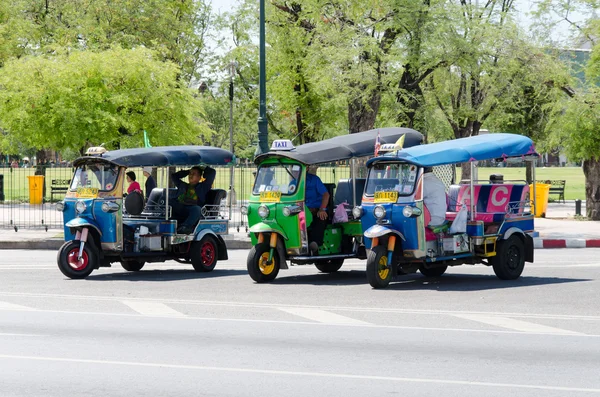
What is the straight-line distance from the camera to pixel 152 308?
13.1 metres

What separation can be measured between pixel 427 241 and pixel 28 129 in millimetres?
15228

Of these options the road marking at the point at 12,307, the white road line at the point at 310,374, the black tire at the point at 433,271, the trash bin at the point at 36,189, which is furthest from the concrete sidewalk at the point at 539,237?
the white road line at the point at 310,374

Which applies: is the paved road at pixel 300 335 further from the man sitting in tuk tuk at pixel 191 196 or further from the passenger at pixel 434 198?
the man sitting in tuk tuk at pixel 191 196

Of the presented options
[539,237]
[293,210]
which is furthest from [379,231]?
[539,237]

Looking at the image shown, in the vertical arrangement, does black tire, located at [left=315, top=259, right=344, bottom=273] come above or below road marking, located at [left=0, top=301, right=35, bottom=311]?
above

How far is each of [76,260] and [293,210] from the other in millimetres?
3791

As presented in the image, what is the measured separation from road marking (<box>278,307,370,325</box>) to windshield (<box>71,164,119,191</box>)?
215 inches

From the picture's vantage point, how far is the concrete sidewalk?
23609 mm

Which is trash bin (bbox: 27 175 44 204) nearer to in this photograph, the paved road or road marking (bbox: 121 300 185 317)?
the paved road

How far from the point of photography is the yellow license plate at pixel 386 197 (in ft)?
49.6

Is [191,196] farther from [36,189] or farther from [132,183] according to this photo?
[36,189]

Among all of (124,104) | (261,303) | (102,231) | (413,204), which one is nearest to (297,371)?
(261,303)

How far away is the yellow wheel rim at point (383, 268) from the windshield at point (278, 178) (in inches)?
82.9

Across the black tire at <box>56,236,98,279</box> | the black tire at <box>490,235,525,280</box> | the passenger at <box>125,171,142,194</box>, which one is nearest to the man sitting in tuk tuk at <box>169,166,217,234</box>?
the passenger at <box>125,171,142,194</box>
